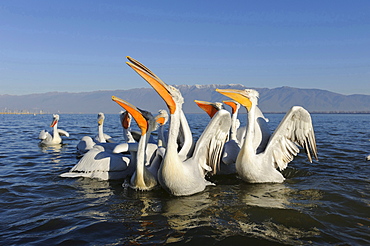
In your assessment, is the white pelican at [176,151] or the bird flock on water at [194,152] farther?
the bird flock on water at [194,152]

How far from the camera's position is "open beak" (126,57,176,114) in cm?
449

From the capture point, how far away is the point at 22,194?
516 centimetres

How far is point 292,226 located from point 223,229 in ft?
3.13

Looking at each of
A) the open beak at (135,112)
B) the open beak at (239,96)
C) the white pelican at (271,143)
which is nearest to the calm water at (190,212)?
the white pelican at (271,143)

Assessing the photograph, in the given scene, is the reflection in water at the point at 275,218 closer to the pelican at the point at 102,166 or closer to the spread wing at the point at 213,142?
the spread wing at the point at 213,142

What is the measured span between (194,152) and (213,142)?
522 mm

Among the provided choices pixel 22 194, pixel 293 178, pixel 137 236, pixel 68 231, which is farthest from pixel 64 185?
pixel 293 178

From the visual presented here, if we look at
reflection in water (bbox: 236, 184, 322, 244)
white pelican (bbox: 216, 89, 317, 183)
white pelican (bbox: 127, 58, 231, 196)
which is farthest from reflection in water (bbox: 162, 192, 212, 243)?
white pelican (bbox: 216, 89, 317, 183)

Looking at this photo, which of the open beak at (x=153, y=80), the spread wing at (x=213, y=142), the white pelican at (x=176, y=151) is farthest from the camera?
the spread wing at (x=213, y=142)

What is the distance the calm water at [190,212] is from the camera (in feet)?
11.5

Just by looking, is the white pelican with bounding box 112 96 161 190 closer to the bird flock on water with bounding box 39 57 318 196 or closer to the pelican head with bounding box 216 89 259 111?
the bird flock on water with bounding box 39 57 318 196

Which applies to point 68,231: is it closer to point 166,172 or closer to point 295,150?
point 166,172

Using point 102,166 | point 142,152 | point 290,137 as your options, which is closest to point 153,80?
point 142,152

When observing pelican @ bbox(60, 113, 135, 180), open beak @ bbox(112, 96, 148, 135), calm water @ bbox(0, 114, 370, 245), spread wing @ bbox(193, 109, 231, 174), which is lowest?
calm water @ bbox(0, 114, 370, 245)
